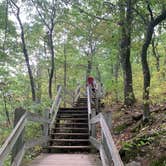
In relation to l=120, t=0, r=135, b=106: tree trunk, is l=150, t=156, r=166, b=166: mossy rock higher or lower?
lower

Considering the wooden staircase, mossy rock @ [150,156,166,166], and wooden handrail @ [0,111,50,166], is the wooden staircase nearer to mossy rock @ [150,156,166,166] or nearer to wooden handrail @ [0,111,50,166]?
wooden handrail @ [0,111,50,166]

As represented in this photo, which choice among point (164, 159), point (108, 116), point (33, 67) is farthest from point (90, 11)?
point (33, 67)

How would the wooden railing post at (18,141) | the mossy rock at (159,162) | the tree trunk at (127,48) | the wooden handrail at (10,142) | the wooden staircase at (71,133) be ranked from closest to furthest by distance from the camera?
the wooden handrail at (10,142) → the wooden railing post at (18,141) → the mossy rock at (159,162) → the wooden staircase at (71,133) → the tree trunk at (127,48)

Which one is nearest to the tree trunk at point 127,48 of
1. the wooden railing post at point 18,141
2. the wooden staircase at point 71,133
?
the wooden staircase at point 71,133

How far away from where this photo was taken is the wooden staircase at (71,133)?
991 cm

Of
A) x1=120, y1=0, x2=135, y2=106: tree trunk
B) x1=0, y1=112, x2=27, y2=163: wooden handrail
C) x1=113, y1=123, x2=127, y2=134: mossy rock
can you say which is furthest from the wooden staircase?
x1=0, y1=112, x2=27, y2=163: wooden handrail

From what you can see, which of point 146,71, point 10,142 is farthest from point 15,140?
point 146,71

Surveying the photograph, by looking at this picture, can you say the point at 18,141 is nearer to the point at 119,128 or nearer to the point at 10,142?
the point at 10,142

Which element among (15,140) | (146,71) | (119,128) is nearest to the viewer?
(15,140)

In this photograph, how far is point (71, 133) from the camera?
11008 millimetres

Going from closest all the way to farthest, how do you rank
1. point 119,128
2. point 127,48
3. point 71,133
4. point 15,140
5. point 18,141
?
point 15,140 < point 18,141 < point 119,128 < point 71,133 < point 127,48

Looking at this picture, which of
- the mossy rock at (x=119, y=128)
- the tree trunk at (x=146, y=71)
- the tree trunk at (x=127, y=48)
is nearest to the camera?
the tree trunk at (x=146, y=71)

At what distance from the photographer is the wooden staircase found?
32.5 ft

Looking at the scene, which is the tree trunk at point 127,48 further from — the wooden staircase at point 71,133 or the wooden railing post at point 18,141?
the wooden railing post at point 18,141
